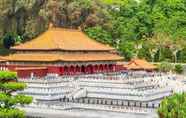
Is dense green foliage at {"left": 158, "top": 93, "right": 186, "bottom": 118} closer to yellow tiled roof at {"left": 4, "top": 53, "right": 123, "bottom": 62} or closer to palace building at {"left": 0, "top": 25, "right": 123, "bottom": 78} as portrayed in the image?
palace building at {"left": 0, "top": 25, "right": 123, "bottom": 78}

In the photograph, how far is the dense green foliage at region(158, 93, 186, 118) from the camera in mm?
30622

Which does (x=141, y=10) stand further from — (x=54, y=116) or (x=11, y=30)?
(x=54, y=116)

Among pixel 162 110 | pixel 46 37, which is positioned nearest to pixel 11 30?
pixel 46 37

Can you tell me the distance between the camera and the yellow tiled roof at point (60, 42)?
231 ft

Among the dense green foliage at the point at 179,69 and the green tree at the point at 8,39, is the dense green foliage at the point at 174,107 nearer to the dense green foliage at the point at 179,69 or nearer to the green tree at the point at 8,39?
the dense green foliage at the point at 179,69

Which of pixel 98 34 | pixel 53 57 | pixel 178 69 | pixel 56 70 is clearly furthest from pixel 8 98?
pixel 98 34

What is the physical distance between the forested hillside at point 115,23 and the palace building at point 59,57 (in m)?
15.0

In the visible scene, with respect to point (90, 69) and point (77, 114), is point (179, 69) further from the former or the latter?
point (77, 114)

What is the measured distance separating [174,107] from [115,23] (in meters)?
66.6

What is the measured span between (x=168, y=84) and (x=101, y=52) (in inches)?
452

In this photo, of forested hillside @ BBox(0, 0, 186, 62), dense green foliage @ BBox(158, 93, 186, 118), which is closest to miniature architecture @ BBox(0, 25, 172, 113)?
→ forested hillside @ BBox(0, 0, 186, 62)

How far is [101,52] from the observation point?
7612cm

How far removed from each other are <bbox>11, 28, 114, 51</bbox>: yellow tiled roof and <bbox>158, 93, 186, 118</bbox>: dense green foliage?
38057mm

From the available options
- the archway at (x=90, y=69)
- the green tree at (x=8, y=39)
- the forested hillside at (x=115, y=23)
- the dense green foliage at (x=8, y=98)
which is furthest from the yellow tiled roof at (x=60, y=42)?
the dense green foliage at (x=8, y=98)
